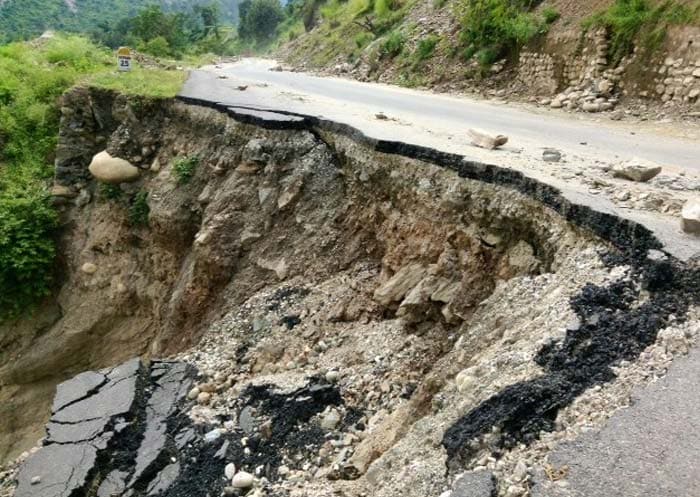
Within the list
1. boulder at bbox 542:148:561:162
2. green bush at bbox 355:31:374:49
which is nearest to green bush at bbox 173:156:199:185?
boulder at bbox 542:148:561:162

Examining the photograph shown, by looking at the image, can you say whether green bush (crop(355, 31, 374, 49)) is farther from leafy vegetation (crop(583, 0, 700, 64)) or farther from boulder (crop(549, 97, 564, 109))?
boulder (crop(549, 97, 564, 109))

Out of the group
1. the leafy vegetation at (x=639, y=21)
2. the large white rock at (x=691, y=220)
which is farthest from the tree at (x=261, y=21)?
the large white rock at (x=691, y=220)

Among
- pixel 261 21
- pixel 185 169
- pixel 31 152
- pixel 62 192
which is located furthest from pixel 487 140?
pixel 261 21

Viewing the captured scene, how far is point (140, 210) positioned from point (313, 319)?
4.82m

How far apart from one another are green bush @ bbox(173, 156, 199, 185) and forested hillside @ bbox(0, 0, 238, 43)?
163 ft

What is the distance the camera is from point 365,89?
46.5ft

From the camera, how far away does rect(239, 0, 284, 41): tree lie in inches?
2199

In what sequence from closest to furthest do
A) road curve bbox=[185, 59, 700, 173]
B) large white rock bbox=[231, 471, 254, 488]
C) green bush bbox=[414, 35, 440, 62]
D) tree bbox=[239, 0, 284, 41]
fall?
large white rock bbox=[231, 471, 254, 488]
road curve bbox=[185, 59, 700, 173]
green bush bbox=[414, 35, 440, 62]
tree bbox=[239, 0, 284, 41]

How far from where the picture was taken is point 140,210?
9.41 m

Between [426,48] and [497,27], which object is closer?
[497,27]

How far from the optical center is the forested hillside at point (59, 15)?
2149 inches

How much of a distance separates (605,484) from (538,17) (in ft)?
42.5

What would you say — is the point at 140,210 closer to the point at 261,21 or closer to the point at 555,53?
the point at 555,53

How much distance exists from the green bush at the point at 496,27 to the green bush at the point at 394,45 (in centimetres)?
315
